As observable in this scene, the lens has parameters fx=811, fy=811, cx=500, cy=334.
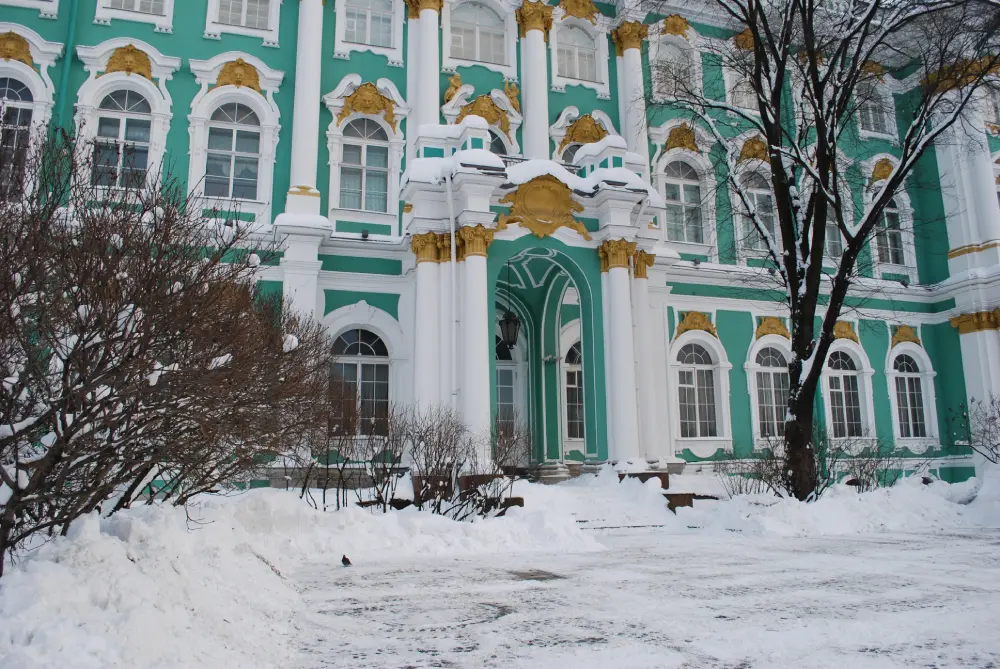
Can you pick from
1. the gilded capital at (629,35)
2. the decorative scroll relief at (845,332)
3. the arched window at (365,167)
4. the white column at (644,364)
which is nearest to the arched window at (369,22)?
the arched window at (365,167)

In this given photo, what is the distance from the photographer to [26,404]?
15.5ft

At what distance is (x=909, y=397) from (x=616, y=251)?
11.2 m

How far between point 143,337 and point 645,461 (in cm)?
1110

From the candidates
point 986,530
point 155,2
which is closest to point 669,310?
point 986,530

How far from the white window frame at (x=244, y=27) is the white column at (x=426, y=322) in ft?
21.1

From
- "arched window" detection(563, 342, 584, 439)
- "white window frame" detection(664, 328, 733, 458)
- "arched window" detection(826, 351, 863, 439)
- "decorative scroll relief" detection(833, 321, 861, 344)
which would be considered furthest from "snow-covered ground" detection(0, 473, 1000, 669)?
"decorative scroll relief" detection(833, 321, 861, 344)

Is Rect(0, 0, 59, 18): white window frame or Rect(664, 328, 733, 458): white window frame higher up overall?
Rect(0, 0, 59, 18): white window frame

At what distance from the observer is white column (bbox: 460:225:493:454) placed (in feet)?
44.1

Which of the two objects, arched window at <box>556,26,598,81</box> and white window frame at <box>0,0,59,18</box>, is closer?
white window frame at <box>0,0,59,18</box>

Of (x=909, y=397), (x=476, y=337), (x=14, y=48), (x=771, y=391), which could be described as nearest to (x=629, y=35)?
(x=771, y=391)

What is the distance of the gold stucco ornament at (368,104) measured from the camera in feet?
57.2

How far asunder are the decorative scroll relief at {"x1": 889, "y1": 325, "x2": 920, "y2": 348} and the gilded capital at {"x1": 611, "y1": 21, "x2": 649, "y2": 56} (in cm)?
997

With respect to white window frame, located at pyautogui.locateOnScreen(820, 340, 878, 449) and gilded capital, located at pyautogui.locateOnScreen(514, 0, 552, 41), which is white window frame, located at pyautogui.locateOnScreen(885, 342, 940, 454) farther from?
gilded capital, located at pyautogui.locateOnScreen(514, 0, 552, 41)

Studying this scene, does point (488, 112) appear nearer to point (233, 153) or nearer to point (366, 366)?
point (233, 153)
